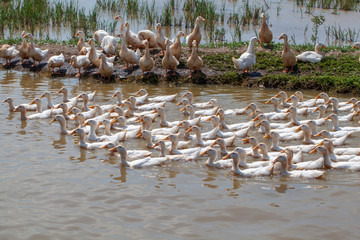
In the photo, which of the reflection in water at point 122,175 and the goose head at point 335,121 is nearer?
the reflection in water at point 122,175

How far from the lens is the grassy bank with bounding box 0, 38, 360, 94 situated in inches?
604

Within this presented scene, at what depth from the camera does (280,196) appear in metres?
7.78

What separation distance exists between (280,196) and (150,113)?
527 cm

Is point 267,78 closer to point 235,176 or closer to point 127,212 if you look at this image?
point 235,176

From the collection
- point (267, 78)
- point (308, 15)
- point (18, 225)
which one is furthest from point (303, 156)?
point (308, 15)

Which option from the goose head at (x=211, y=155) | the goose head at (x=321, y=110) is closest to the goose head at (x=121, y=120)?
the goose head at (x=211, y=155)

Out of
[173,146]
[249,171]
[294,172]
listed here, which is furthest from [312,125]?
[173,146]

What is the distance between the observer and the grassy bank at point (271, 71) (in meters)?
15.4

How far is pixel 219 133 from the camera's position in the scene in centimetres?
1087

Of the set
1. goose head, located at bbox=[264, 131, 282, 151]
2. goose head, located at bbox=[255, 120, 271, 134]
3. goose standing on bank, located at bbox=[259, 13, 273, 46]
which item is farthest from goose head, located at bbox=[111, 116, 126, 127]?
goose standing on bank, located at bbox=[259, 13, 273, 46]

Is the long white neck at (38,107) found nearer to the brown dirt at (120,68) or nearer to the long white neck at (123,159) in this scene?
the long white neck at (123,159)

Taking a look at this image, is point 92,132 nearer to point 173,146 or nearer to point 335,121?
point 173,146

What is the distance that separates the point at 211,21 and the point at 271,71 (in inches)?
243

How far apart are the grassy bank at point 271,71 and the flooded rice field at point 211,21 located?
2610 mm
